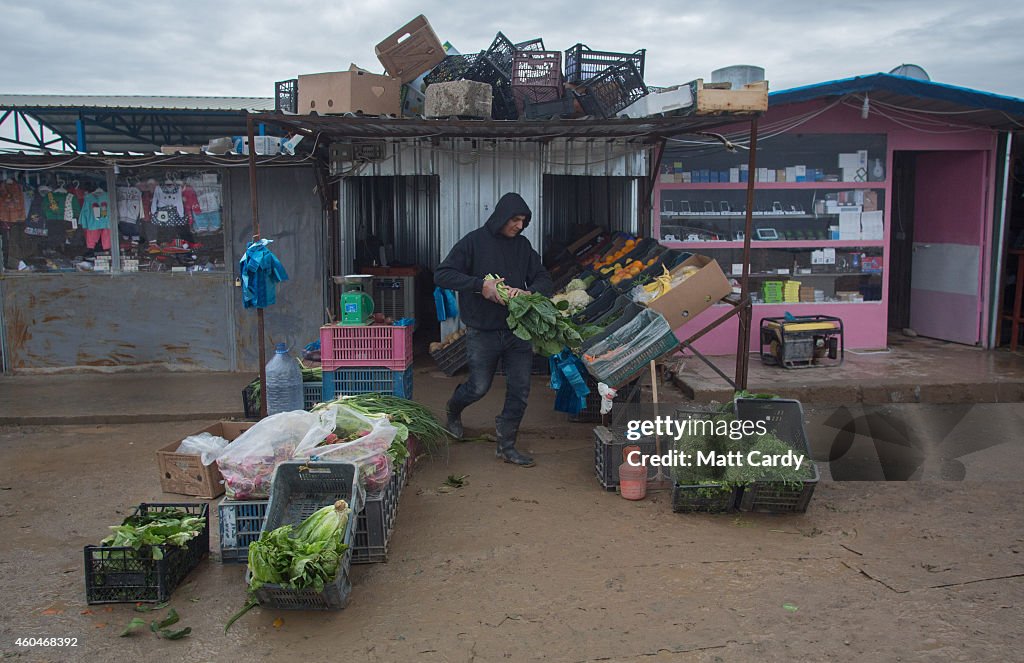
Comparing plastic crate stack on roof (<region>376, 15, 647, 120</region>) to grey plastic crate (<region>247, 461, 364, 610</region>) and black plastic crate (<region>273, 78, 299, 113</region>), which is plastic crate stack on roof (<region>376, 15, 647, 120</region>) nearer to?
black plastic crate (<region>273, 78, 299, 113</region>)

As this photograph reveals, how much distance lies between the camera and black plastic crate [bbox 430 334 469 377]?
9.48m

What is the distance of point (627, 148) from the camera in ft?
30.7

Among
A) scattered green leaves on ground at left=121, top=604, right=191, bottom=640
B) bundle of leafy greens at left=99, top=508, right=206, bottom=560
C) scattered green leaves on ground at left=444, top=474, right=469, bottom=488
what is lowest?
scattered green leaves on ground at left=121, top=604, right=191, bottom=640

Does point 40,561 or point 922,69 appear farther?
point 922,69

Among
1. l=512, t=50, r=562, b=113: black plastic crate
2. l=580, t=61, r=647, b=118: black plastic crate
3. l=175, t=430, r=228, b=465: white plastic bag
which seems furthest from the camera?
l=512, t=50, r=562, b=113: black plastic crate

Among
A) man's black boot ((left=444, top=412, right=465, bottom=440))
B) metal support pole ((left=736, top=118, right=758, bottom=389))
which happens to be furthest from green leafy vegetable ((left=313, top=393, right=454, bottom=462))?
metal support pole ((left=736, top=118, right=758, bottom=389))

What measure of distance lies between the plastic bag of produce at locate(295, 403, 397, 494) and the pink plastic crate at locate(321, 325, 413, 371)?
5.99 ft

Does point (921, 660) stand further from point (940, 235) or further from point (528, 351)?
point (940, 235)

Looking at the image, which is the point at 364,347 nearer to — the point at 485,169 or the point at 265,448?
the point at 265,448

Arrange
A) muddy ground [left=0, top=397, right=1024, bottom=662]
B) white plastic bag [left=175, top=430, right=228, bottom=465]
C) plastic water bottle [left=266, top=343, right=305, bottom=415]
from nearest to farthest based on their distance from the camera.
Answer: muddy ground [left=0, top=397, right=1024, bottom=662]
white plastic bag [left=175, top=430, right=228, bottom=465]
plastic water bottle [left=266, top=343, right=305, bottom=415]

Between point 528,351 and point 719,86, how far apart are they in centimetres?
309

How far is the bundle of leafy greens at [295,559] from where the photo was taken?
158 inches

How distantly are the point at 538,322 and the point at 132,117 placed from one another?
12.0 meters

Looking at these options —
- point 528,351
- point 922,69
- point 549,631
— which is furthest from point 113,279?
point 922,69
